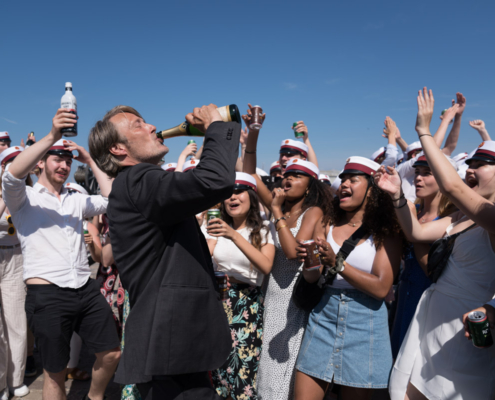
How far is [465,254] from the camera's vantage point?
7.82 feet

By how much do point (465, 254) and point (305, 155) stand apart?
325cm

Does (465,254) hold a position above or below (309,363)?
above

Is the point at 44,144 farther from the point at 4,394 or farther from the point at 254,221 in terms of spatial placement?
the point at 4,394

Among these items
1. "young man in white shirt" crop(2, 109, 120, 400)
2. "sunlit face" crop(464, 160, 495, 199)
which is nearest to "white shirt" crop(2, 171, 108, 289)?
"young man in white shirt" crop(2, 109, 120, 400)

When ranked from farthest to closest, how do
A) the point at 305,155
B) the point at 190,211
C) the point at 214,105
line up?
the point at 305,155
the point at 214,105
the point at 190,211

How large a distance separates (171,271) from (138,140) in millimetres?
796

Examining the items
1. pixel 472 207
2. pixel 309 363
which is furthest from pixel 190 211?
pixel 309 363

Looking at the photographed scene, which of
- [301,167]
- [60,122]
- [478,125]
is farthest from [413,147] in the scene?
[60,122]

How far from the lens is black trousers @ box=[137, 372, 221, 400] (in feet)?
6.18

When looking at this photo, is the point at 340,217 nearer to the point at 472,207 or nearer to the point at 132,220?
the point at 472,207

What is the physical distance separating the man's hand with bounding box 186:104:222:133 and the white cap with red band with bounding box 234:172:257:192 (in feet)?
5.15

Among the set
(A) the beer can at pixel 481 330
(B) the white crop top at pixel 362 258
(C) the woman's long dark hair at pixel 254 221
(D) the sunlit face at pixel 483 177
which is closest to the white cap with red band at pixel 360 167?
(B) the white crop top at pixel 362 258

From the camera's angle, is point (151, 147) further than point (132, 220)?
Yes

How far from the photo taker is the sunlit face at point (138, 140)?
2139 mm
